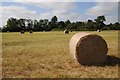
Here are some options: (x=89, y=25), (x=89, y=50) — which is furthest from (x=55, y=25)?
(x=89, y=50)

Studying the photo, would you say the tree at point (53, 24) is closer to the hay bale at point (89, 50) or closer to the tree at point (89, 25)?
the tree at point (89, 25)

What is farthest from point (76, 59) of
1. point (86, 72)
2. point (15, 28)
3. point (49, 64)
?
point (15, 28)

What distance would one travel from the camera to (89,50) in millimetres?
11102

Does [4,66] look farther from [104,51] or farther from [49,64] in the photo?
[104,51]

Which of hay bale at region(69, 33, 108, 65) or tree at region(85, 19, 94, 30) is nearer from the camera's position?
hay bale at region(69, 33, 108, 65)

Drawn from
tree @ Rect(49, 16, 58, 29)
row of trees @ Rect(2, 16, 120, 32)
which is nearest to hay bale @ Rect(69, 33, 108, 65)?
row of trees @ Rect(2, 16, 120, 32)

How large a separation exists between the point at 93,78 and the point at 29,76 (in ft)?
7.10

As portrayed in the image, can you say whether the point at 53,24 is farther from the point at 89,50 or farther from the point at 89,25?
the point at 89,50

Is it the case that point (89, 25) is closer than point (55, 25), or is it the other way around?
point (89, 25)

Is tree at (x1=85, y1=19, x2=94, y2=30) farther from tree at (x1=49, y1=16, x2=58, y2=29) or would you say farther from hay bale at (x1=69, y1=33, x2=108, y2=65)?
hay bale at (x1=69, y1=33, x2=108, y2=65)

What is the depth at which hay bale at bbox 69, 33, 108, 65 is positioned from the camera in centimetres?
1087

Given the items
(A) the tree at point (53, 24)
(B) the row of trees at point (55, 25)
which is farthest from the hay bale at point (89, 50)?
(A) the tree at point (53, 24)

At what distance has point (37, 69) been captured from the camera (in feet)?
31.7

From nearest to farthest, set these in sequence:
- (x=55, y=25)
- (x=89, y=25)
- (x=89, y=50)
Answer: (x=89, y=50) < (x=89, y=25) < (x=55, y=25)
